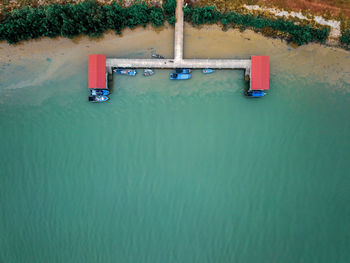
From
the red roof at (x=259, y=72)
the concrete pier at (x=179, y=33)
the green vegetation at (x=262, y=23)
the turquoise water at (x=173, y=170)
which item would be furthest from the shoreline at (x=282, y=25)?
the turquoise water at (x=173, y=170)

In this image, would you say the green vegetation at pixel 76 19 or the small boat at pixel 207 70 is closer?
the green vegetation at pixel 76 19

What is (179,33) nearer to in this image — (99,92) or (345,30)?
(99,92)

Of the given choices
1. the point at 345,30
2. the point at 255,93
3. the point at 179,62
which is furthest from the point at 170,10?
the point at 345,30

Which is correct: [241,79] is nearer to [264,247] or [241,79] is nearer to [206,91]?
[206,91]

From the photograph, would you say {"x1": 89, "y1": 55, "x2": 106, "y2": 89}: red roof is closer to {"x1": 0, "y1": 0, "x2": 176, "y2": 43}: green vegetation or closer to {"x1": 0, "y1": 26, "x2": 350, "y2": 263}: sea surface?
{"x1": 0, "y1": 26, "x2": 350, "y2": 263}: sea surface

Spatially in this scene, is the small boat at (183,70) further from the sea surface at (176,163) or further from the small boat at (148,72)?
the small boat at (148,72)

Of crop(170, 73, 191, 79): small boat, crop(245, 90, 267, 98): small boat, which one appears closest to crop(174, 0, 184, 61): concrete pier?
crop(170, 73, 191, 79): small boat
